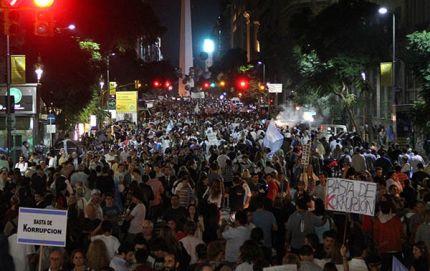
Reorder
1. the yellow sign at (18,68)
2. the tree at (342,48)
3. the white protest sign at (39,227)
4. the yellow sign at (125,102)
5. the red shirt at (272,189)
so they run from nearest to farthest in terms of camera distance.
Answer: the white protest sign at (39,227)
the red shirt at (272,189)
the yellow sign at (18,68)
the tree at (342,48)
the yellow sign at (125,102)

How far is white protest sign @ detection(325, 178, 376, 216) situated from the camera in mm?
9742

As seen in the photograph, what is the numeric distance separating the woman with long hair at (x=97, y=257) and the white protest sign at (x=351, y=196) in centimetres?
315

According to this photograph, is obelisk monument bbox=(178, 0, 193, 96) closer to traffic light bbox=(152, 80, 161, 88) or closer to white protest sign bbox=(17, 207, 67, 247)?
traffic light bbox=(152, 80, 161, 88)

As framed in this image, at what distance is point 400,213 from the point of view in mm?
11695

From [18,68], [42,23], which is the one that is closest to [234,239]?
[42,23]

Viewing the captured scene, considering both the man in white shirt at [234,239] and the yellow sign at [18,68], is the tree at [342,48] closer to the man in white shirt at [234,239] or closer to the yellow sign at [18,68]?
the yellow sign at [18,68]

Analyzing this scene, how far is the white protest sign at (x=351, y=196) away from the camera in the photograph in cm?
974

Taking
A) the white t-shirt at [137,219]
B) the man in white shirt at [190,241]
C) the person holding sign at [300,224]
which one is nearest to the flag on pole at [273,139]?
the white t-shirt at [137,219]

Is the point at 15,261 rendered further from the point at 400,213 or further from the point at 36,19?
the point at 400,213

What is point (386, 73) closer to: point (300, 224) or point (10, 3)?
point (10, 3)

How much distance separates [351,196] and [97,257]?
3352mm

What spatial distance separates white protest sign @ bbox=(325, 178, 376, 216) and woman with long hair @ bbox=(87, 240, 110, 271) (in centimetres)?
315

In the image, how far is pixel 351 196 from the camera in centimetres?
988

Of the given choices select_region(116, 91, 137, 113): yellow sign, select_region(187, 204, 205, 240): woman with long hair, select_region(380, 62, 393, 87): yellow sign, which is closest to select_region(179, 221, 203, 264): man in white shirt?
select_region(187, 204, 205, 240): woman with long hair
